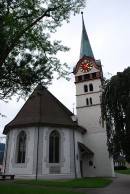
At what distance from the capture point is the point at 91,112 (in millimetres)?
30922

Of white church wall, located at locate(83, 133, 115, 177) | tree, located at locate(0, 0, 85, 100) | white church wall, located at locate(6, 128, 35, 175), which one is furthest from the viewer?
white church wall, located at locate(83, 133, 115, 177)

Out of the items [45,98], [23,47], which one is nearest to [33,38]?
[23,47]

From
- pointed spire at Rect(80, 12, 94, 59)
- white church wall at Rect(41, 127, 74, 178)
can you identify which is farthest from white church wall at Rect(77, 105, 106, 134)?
pointed spire at Rect(80, 12, 94, 59)

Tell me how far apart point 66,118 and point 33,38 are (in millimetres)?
14976

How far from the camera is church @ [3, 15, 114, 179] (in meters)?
22.5

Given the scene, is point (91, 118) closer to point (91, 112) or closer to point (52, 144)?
point (91, 112)

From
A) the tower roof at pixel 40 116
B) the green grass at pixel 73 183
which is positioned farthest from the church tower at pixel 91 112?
the green grass at pixel 73 183

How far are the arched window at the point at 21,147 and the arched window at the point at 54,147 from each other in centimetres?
295

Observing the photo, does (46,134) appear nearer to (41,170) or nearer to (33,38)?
(41,170)

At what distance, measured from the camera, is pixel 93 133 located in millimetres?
29812

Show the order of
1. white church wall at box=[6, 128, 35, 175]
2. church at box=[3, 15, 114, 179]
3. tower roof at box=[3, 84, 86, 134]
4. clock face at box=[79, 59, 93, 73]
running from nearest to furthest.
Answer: white church wall at box=[6, 128, 35, 175] → church at box=[3, 15, 114, 179] → tower roof at box=[3, 84, 86, 134] → clock face at box=[79, 59, 93, 73]

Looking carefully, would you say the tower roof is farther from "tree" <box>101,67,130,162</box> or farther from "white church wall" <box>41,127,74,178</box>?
"tree" <box>101,67,130,162</box>

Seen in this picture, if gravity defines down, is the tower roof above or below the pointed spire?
below

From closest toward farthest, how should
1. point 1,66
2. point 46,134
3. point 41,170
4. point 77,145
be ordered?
point 1,66 → point 41,170 → point 46,134 → point 77,145
